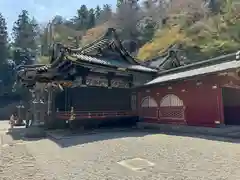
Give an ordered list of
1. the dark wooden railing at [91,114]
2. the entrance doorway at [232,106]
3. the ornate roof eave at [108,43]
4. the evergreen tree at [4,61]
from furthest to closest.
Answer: the evergreen tree at [4,61] → the ornate roof eave at [108,43] → the dark wooden railing at [91,114] → the entrance doorway at [232,106]

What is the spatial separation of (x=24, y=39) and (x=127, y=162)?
176 ft

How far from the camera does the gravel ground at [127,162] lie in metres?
5.49

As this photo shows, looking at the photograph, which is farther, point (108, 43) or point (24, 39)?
point (24, 39)

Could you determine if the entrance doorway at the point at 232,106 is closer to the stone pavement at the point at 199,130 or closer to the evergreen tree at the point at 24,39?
the stone pavement at the point at 199,130

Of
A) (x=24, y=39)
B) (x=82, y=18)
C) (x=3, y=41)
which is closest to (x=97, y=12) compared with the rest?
(x=82, y=18)

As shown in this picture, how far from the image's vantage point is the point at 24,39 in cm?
5372

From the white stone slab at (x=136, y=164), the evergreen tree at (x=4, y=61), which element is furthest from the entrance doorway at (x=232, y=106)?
the evergreen tree at (x=4, y=61)

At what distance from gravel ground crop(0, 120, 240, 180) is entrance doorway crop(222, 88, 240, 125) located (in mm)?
5460

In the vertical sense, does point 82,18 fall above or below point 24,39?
above

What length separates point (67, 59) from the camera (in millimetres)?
14555

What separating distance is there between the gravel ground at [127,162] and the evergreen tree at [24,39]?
138 ft

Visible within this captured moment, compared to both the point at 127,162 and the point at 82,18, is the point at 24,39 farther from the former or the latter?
the point at 127,162

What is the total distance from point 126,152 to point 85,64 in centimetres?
796

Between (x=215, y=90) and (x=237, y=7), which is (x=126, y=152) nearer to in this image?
(x=215, y=90)
